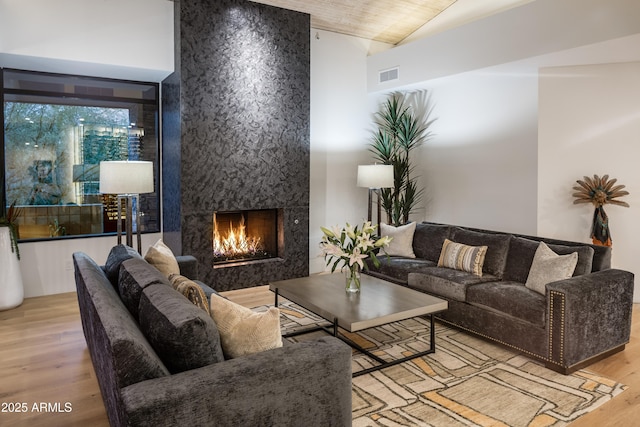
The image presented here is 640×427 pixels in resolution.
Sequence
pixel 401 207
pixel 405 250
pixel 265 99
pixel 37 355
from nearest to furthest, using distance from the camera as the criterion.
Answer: pixel 37 355 → pixel 405 250 → pixel 265 99 → pixel 401 207

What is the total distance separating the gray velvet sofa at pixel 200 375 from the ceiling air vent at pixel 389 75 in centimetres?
493

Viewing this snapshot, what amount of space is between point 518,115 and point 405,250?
205 cm

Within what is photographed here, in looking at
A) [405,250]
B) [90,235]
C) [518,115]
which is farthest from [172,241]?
[518,115]

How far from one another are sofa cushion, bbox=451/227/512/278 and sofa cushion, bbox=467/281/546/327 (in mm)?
253

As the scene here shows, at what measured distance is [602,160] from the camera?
16.2 ft

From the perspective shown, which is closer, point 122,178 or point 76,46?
point 122,178

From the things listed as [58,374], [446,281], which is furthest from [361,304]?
[58,374]

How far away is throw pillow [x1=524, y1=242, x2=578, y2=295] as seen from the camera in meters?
3.58

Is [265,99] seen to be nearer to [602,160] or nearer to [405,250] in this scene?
[405,250]

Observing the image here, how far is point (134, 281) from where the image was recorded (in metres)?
2.56

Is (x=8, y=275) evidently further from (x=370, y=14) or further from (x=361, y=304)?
(x=370, y=14)

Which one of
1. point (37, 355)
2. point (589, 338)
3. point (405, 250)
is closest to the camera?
point (589, 338)

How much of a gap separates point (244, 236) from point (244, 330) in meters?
3.93

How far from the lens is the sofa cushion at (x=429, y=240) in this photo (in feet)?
16.5
